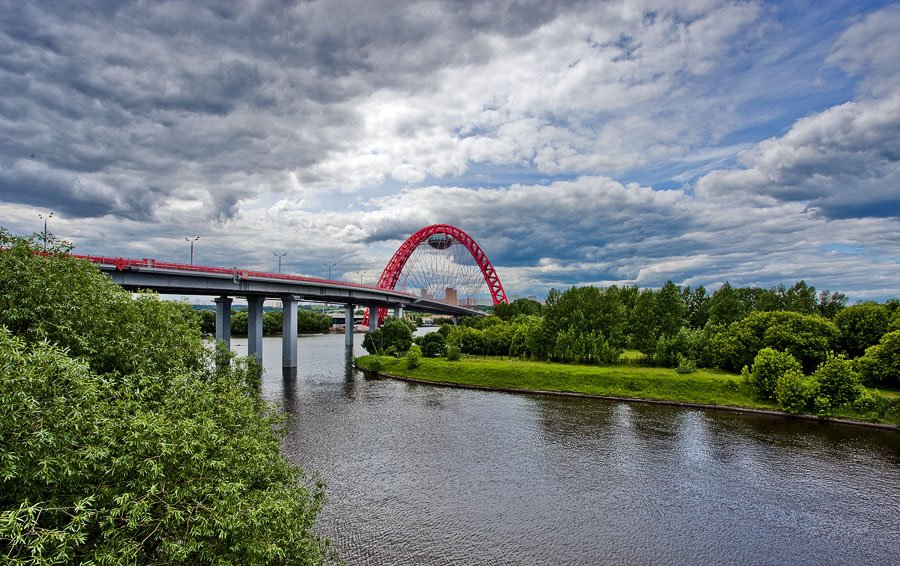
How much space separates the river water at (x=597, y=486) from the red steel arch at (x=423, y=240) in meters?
92.4

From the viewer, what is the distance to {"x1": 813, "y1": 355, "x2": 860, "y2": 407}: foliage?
36.3 meters

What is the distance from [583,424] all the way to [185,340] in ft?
88.9

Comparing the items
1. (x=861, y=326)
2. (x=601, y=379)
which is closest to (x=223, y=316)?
(x=601, y=379)

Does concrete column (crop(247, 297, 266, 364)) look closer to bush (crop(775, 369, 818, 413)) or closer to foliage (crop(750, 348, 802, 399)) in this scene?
foliage (crop(750, 348, 802, 399))

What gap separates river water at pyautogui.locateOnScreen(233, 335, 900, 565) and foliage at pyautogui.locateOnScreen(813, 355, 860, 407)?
3.16m

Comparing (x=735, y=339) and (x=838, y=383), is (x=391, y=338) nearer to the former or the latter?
(x=735, y=339)

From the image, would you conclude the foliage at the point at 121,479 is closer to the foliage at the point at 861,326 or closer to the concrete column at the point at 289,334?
the concrete column at the point at 289,334

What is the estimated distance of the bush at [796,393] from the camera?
1449 inches

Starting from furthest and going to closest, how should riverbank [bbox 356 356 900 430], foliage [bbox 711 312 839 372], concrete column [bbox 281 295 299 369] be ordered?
concrete column [bbox 281 295 299 369], foliage [bbox 711 312 839 372], riverbank [bbox 356 356 900 430]

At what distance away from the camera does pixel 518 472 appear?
23797 millimetres

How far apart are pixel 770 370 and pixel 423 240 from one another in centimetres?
10083

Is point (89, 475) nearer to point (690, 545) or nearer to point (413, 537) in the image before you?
point (413, 537)

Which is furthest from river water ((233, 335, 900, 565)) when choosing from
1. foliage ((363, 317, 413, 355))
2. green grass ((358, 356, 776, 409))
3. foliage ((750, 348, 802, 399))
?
foliage ((363, 317, 413, 355))

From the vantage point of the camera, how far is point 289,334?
61.1 metres
